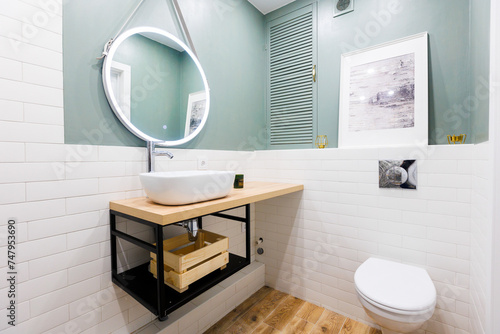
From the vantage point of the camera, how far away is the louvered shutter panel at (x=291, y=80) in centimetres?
211

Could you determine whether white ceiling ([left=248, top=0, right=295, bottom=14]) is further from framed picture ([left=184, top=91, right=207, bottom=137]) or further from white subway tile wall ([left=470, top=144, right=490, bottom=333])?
white subway tile wall ([left=470, top=144, right=490, bottom=333])

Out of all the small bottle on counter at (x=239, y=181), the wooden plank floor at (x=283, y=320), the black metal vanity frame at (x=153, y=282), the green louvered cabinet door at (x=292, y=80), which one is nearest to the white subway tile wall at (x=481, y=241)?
the wooden plank floor at (x=283, y=320)

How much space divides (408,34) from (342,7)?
0.60 metres

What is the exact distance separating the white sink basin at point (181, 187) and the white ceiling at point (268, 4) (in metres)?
1.92

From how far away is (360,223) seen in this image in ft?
5.74

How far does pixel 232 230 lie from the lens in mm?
2039

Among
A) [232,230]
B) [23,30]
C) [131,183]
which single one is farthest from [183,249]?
[23,30]

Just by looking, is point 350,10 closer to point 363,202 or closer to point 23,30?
point 363,202

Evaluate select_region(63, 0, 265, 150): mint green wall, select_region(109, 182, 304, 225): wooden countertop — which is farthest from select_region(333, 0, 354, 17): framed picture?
select_region(109, 182, 304, 225): wooden countertop

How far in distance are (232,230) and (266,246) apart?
440mm

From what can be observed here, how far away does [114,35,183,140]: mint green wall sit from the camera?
135 cm

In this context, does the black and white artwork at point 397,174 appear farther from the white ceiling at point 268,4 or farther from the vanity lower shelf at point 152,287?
the white ceiling at point 268,4

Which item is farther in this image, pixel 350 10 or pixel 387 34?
pixel 350 10

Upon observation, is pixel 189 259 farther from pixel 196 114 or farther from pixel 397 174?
pixel 397 174
